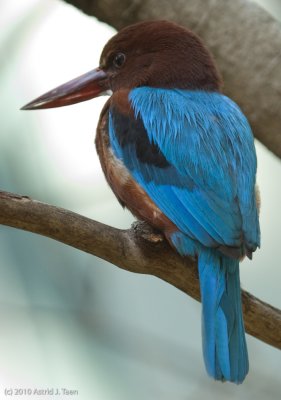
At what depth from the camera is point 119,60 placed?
4039 mm

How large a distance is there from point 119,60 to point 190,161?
3.08 feet

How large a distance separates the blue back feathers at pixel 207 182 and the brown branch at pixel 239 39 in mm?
207

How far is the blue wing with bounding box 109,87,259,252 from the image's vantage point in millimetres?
3176

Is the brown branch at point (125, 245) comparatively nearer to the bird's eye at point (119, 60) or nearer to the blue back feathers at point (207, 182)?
the blue back feathers at point (207, 182)

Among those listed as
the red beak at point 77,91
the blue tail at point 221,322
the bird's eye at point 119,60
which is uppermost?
the bird's eye at point 119,60

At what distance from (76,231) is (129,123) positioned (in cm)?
→ 81

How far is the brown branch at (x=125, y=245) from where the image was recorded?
276 centimetres

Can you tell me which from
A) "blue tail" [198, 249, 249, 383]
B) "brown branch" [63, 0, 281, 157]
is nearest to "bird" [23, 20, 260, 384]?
"blue tail" [198, 249, 249, 383]

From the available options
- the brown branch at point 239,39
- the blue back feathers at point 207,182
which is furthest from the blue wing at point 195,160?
the brown branch at point 239,39

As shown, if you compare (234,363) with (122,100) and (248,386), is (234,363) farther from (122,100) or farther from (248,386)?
(122,100)

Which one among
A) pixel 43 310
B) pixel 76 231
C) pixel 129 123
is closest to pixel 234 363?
pixel 76 231

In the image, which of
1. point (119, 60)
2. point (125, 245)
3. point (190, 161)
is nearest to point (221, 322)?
point (125, 245)

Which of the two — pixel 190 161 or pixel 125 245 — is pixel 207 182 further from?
pixel 125 245

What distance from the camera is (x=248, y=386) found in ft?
13.0
